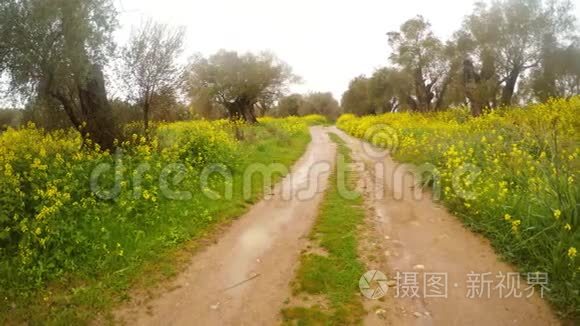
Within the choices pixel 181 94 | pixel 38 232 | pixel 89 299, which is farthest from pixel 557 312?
pixel 181 94

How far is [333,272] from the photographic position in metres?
6.02

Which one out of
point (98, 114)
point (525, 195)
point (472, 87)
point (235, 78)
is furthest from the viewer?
point (235, 78)

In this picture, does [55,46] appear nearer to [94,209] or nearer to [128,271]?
[94,209]

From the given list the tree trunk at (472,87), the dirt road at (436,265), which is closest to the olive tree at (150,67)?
the dirt road at (436,265)

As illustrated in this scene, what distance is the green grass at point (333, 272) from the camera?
4996 mm

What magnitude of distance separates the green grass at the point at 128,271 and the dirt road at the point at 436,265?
3.12 metres

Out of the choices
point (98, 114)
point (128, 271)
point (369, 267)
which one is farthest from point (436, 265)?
point (98, 114)

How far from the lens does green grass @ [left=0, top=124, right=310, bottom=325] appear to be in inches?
204

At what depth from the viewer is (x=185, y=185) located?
9617mm

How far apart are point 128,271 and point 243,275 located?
68.4 inches

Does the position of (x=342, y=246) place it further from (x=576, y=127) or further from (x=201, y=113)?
(x=201, y=113)

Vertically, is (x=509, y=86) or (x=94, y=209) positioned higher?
(x=509, y=86)

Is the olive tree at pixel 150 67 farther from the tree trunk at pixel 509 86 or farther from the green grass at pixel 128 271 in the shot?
the tree trunk at pixel 509 86

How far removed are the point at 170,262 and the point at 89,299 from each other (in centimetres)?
141
